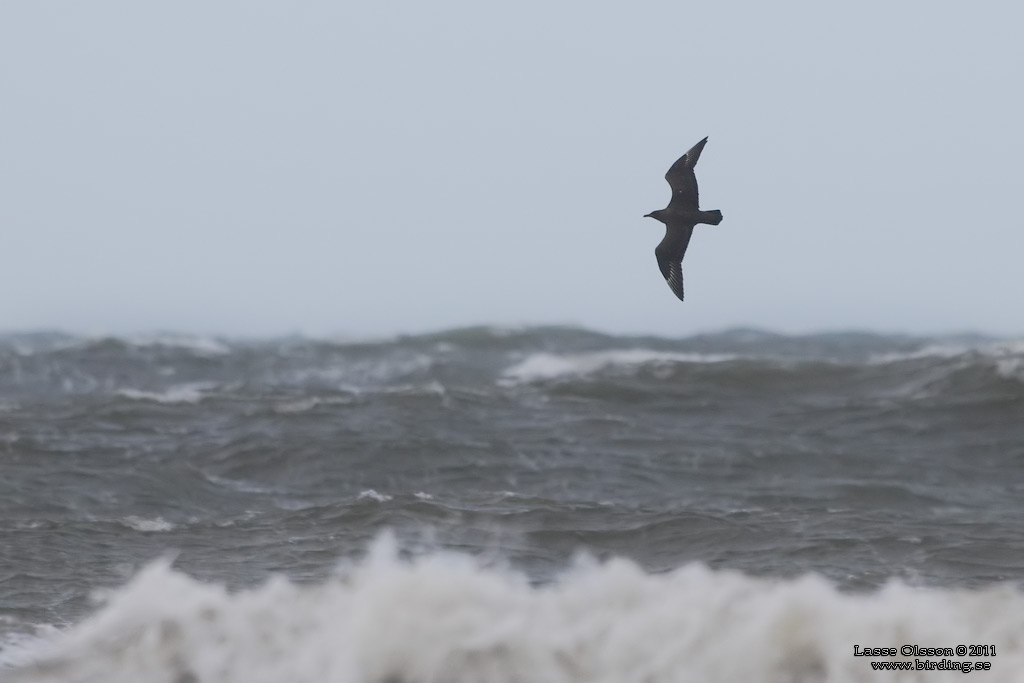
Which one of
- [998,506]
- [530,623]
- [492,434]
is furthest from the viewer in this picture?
[492,434]

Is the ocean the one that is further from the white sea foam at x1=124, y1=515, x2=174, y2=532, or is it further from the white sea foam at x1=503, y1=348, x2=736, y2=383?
the white sea foam at x1=503, y1=348, x2=736, y2=383

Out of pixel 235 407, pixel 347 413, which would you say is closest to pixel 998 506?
pixel 347 413

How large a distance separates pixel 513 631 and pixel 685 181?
112 inches

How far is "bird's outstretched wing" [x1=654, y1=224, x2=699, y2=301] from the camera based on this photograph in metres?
9.21

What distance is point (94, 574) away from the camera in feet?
32.4

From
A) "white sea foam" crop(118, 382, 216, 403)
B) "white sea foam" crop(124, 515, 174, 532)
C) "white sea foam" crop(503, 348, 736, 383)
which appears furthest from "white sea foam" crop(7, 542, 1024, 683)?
"white sea foam" crop(503, 348, 736, 383)

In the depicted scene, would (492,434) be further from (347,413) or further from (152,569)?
(152,569)

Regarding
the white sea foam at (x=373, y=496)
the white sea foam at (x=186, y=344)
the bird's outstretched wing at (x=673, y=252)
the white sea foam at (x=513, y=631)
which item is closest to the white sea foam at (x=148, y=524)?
the white sea foam at (x=373, y=496)

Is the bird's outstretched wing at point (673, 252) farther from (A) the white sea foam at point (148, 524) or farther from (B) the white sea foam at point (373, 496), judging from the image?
(A) the white sea foam at point (148, 524)

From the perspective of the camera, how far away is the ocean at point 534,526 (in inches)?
336

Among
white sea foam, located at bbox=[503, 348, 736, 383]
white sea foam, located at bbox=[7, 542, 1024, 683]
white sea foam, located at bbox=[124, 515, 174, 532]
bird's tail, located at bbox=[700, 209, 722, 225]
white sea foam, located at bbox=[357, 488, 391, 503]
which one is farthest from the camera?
white sea foam, located at bbox=[503, 348, 736, 383]

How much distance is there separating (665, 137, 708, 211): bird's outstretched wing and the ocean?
7.76 ft

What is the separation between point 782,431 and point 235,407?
5725 millimetres

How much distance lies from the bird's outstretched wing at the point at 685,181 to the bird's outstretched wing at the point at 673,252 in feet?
0.46
